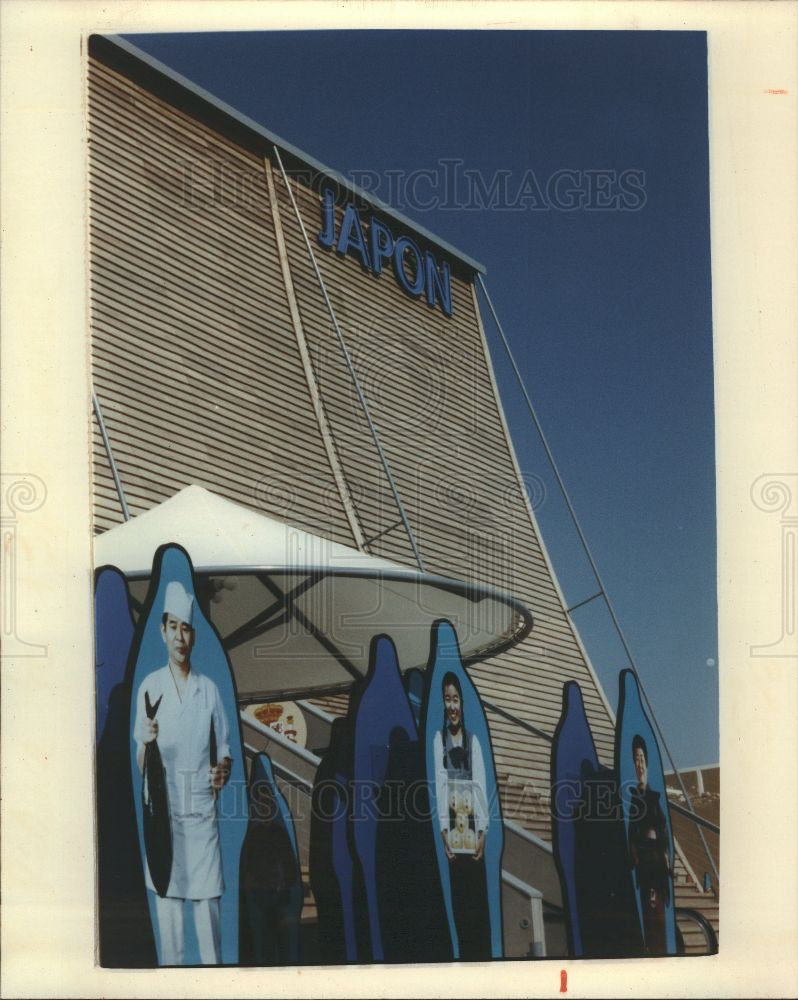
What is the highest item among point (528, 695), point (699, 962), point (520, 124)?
point (520, 124)

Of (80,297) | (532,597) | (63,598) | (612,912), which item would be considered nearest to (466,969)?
(612,912)

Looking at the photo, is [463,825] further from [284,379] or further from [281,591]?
[284,379]

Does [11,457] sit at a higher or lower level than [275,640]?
higher

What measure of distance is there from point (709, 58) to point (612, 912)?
5.99 meters

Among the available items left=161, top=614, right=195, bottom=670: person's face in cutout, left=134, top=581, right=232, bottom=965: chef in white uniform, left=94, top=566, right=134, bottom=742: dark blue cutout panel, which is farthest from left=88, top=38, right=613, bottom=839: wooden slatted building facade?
left=134, top=581, right=232, bottom=965: chef in white uniform

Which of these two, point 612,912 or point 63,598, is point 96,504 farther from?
point 612,912

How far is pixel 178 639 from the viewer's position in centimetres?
848

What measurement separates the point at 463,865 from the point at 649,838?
132 cm

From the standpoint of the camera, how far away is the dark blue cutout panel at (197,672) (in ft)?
27.8

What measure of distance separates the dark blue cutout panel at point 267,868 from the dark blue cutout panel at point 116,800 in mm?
672

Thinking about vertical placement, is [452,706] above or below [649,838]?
above

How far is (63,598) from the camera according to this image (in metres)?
8.55

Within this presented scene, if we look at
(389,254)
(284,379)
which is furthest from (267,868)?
(389,254)

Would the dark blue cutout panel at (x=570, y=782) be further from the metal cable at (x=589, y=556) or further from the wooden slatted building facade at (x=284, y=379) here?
the metal cable at (x=589, y=556)
